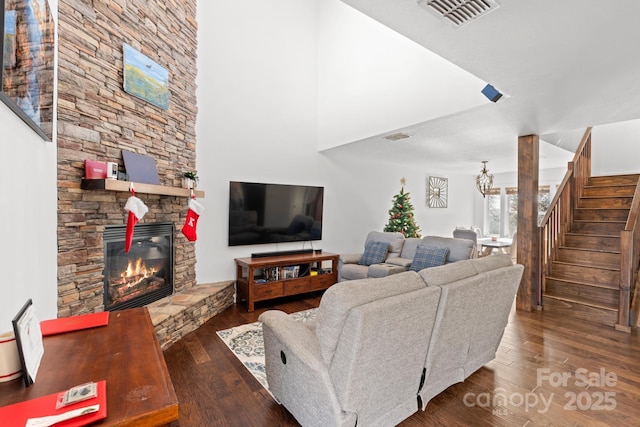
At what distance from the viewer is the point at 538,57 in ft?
6.97

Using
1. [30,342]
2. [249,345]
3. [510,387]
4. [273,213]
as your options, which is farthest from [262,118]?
[510,387]

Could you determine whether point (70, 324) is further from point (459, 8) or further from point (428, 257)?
point (428, 257)

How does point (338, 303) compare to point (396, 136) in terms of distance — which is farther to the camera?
point (396, 136)

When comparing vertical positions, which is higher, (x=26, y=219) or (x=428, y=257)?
(x=26, y=219)

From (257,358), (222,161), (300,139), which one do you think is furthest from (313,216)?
(257,358)

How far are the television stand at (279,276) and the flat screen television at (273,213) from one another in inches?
13.1

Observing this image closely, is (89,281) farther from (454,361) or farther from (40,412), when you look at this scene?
(454,361)

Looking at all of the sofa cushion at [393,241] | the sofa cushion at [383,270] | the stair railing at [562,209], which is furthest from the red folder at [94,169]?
the stair railing at [562,209]

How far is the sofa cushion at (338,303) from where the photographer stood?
5.09 feet

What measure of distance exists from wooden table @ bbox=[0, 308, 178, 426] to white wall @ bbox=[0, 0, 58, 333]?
9.6 inches

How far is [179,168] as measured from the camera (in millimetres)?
3707

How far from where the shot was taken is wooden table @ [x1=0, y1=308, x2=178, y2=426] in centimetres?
88

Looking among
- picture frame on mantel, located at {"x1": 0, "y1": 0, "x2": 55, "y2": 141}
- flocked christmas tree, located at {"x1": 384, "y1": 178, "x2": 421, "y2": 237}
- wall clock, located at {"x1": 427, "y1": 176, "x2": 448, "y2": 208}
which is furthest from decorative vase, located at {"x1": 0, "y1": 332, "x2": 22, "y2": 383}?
wall clock, located at {"x1": 427, "y1": 176, "x2": 448, "y2": 208}

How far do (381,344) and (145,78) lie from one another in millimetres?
3253
